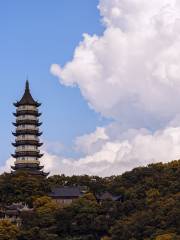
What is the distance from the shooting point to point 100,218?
63.7 meters

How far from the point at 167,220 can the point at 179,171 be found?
17.7m

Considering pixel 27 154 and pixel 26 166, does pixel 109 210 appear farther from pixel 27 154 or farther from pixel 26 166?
pixel 27 154

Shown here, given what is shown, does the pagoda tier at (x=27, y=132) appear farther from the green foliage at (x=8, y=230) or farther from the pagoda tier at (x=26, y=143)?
the green foliage at (x=8, y=230)

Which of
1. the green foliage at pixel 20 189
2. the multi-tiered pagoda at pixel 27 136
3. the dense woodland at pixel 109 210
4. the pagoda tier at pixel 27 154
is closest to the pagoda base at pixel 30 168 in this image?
the multi-tiered pagoda at pixel 27 136

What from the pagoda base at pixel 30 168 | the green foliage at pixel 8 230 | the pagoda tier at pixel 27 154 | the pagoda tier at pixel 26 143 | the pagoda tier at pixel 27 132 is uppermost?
the pagoda tier at pixel 27 132

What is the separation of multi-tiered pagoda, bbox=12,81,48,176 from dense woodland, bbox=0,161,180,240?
801cm

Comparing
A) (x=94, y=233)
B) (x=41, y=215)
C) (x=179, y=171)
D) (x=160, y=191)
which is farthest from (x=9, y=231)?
(x=179, y=171)

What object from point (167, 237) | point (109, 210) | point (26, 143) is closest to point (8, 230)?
point (109, 210)

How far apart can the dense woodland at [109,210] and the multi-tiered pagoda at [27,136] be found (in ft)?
26.3

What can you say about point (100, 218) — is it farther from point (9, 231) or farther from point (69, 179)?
point (69, 179)

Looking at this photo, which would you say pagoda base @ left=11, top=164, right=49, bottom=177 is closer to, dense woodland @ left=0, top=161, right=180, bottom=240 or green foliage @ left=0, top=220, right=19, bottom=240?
dense woodland @ left=0, top=161, right=180, bottom=240

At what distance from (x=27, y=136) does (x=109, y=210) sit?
2567 cm

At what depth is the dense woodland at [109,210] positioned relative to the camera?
57.7m

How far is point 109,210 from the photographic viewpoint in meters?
66.0
